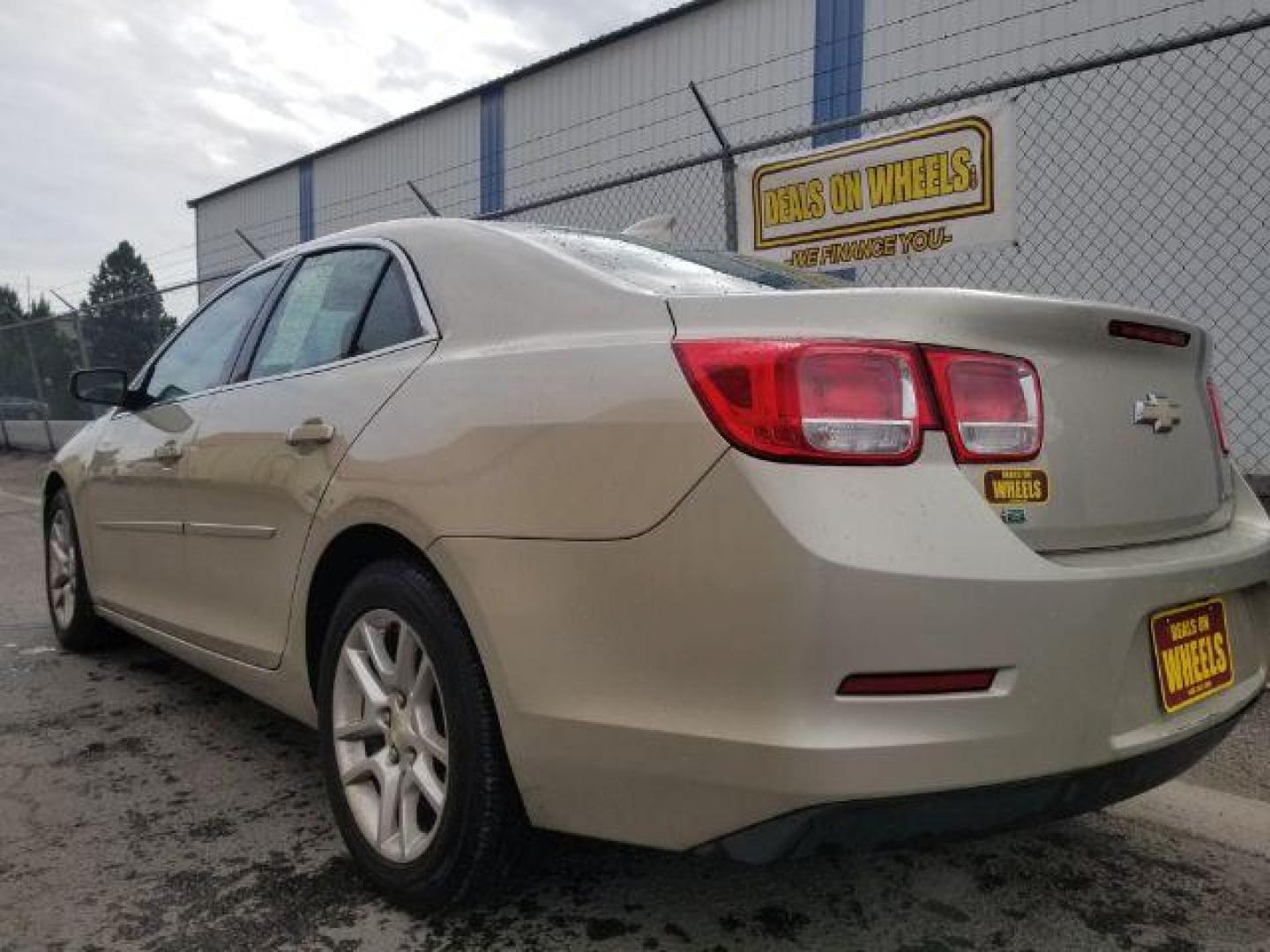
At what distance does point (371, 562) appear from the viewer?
2.18 m

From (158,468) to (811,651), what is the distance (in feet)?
8.30

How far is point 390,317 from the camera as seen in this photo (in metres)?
2.35

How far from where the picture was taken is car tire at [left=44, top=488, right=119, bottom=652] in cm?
405

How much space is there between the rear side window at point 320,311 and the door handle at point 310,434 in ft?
0.64

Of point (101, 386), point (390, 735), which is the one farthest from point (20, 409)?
point (390, 735)

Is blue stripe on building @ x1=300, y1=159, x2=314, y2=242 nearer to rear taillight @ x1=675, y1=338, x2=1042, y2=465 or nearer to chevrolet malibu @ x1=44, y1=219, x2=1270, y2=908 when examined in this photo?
chevrolet malibu @ x1=44, y1=219, x2=1270, y2=908

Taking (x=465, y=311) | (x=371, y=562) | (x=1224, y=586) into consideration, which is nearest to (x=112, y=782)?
(x=371, y=562)

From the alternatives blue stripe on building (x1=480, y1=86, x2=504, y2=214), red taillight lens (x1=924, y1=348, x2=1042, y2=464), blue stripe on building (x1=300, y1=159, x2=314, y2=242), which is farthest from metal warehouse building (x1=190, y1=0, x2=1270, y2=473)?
blue stripe on building (x1=300, y1=159, x2=314, y2=242)

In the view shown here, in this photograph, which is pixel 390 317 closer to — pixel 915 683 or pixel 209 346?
pixel 209 346

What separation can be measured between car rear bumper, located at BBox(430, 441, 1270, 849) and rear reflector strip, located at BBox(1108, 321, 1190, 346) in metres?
0.43

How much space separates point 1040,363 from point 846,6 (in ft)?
29.2

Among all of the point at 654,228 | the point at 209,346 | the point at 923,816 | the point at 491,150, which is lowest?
the point at 923,816

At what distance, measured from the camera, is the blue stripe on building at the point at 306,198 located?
18.1 metres

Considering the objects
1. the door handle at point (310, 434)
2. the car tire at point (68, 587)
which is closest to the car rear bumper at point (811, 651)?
the door handle at point (310, 434)
